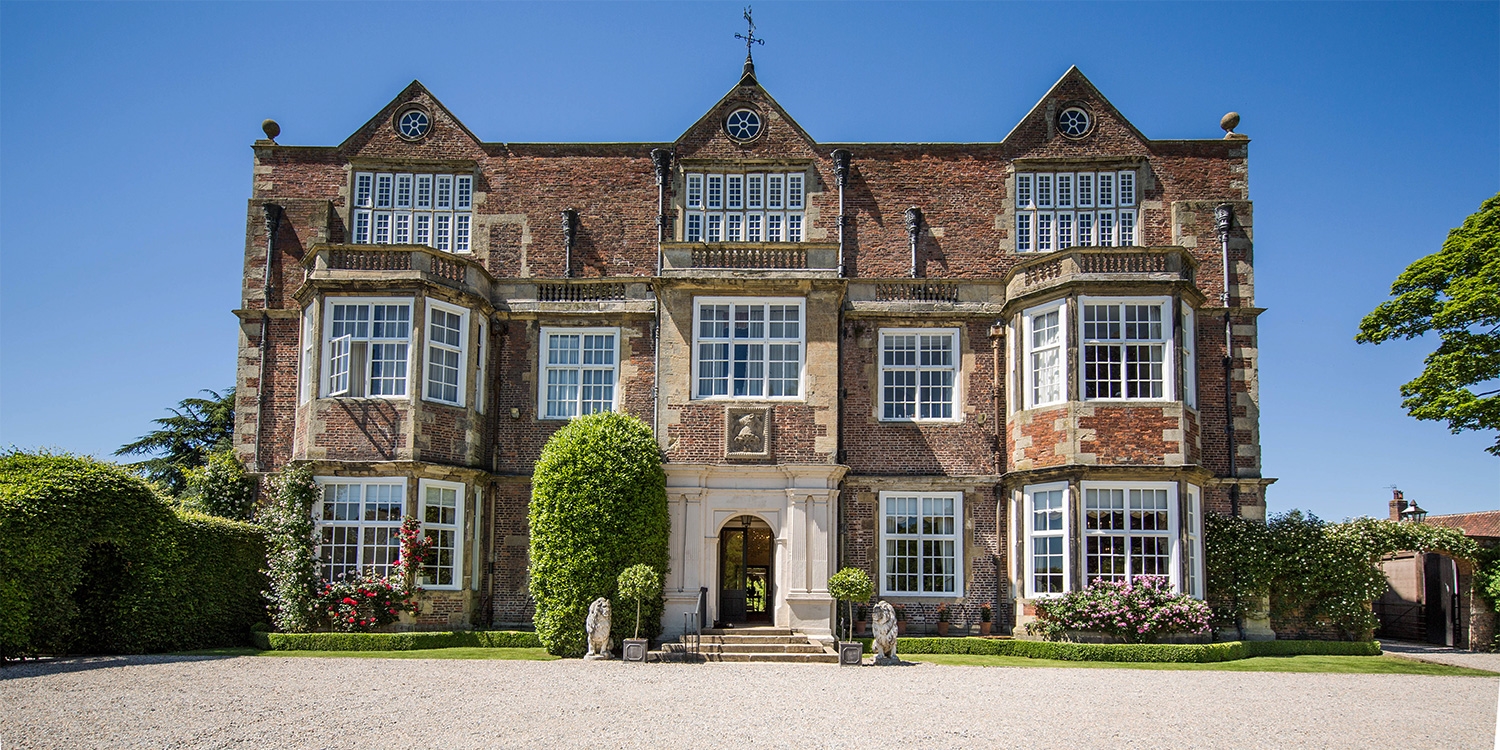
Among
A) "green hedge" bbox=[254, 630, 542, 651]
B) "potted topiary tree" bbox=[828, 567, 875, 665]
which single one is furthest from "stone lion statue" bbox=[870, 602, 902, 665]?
"green hedge" bbox=[254, 630, 542, 651]

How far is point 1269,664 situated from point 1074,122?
39.8 feet

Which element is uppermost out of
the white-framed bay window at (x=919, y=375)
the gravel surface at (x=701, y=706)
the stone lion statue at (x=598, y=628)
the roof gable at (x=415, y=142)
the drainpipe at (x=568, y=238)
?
the roof gable at (x=415, y=142)

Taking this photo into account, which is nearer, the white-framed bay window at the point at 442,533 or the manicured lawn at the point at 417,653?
the manicured lawn at the point at 417,653

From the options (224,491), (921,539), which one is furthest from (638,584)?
(224,491)

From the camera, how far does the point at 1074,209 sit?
82.1 feet

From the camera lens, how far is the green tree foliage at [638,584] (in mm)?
20016

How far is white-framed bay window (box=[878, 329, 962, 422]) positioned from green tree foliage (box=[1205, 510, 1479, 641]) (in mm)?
5781

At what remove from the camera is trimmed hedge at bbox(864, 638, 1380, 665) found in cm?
1995

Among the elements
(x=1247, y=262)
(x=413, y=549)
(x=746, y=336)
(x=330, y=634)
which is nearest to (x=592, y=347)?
(x=746, y=336)

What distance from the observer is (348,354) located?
72.6ft

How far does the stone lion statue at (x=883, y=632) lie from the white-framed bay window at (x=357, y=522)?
9038 mm

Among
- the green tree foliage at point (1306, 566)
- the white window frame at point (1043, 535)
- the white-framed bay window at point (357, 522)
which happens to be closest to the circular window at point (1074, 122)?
the white window frame at point (1043, 535)

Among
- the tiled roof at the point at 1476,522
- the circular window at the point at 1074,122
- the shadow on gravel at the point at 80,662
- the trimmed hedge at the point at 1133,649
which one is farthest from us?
the tiled roof at the point at 1476,522

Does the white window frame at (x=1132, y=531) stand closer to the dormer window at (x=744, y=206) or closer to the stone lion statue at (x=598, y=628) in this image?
the dormer window at (x=744, y=206)
